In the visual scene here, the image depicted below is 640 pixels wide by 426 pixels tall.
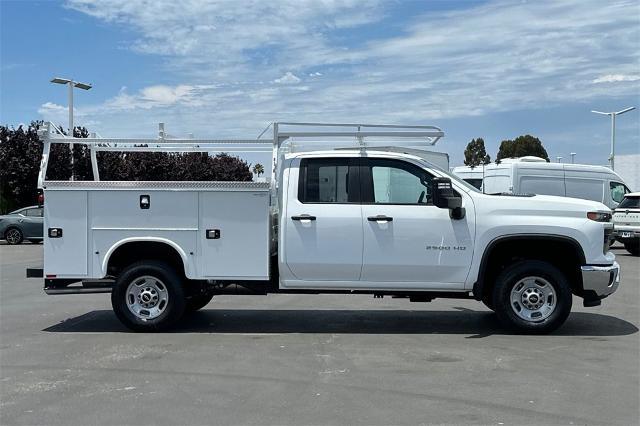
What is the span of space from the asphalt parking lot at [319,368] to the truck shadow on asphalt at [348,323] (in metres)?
0.03

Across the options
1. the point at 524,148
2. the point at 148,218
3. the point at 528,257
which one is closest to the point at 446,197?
the point at 528,257

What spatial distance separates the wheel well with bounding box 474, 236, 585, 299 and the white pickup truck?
17 mm


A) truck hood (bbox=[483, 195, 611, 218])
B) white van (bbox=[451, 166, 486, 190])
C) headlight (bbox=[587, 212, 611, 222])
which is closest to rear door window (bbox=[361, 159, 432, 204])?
truck hood (bbox=[483, 195, 611, 218])

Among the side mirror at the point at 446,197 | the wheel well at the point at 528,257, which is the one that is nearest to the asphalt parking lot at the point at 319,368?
the wheel well at the point at 528,257

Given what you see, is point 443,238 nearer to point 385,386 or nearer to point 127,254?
point 385,386

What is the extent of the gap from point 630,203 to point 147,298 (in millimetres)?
Answer: 16046

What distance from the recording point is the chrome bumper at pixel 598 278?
7.74 meters

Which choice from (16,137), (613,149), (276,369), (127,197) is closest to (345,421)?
(276,369)

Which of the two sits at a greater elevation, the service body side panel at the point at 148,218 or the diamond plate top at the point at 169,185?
the diamond plate top at the point at 169,185

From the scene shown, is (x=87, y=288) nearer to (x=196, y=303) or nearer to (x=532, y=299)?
(x=196, y=303)

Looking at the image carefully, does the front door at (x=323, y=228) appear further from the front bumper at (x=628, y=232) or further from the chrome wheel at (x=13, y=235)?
the chrome wheel at (x=13, y=235)

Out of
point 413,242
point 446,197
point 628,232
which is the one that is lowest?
point 628,232

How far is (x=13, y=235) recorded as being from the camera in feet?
83.8

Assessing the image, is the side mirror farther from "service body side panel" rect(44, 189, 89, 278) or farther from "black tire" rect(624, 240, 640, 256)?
"black tire" rect(624, 240, 640, 256)
